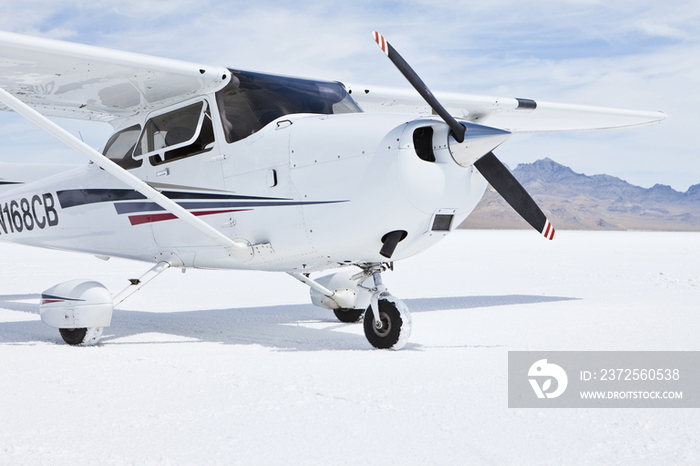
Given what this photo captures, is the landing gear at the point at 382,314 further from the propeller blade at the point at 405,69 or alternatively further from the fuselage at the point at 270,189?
the propeller blade at the point at 405,69

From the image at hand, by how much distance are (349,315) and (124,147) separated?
130 inches

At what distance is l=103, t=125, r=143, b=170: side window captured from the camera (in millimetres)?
6750

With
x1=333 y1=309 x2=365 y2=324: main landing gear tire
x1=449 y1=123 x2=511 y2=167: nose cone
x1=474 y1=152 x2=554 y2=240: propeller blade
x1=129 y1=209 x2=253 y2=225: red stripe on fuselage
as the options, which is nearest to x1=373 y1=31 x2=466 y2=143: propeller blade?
x1=449 y1=123 x2=511 y2=167: nose cone

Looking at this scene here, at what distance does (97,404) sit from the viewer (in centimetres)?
360

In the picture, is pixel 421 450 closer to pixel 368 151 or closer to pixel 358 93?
pixel 368 151

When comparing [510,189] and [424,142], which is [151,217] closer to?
[424,142]

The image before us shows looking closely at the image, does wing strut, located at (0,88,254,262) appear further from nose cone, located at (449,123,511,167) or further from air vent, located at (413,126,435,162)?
nose cone, located at (449,123,511,167)

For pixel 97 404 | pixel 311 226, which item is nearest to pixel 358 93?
pixel 311 226

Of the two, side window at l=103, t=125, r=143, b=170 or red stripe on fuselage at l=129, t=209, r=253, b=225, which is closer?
red stripe on fuselage at l=129, t=209, r=253, b=225

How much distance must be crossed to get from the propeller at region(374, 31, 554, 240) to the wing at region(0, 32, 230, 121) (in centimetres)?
180

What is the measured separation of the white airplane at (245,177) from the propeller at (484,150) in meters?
0.01

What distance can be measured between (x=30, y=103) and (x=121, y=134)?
1.21m

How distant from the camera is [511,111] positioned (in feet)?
29.6

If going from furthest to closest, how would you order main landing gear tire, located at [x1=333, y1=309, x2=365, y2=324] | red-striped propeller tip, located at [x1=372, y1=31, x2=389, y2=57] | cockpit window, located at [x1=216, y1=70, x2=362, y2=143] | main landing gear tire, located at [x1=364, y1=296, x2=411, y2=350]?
1. main landing gear tire, located at [x1=333, y1=309, x2=365, y2=324]
2. cockpit window, located at [x1=216, y1=70, x2=362, y2=143]
3. main landing gear tire, located at [x1=364, y1=296, x2=411, y2=350]
4. red-striped propeller tip, located at [x1=372, y1=31, x2=389, y2=57]
